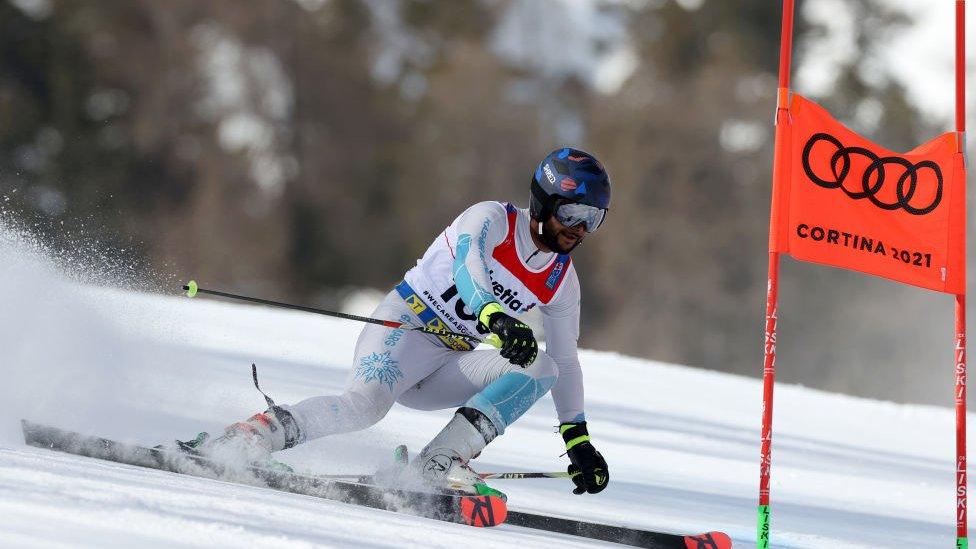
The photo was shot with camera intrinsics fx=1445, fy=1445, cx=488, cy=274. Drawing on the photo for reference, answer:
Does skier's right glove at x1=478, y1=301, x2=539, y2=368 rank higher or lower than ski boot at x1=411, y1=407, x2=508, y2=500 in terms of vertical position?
higher

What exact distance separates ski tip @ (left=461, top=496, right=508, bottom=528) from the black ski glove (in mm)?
529

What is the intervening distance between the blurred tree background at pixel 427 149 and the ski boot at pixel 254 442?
21054 mm

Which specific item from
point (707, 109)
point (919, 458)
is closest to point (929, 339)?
point (707, 109)

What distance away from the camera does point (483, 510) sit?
408cm

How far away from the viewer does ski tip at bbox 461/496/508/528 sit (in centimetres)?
408

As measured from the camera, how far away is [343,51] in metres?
30.6

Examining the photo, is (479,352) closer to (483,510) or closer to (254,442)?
(483,510)

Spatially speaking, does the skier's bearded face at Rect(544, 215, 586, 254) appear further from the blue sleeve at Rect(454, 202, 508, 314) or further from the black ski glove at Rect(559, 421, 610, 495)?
the black ski glove at Rect(559, 421, 610, 495)

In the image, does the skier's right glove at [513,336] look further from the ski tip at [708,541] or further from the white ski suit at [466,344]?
the ski tip at [708,541]

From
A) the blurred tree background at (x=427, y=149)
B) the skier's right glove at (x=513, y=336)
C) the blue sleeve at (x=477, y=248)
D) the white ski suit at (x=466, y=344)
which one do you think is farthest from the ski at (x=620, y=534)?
the blurred tree background at (x=427, y=149)

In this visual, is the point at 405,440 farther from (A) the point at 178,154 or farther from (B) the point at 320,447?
(A) the point at 178,154

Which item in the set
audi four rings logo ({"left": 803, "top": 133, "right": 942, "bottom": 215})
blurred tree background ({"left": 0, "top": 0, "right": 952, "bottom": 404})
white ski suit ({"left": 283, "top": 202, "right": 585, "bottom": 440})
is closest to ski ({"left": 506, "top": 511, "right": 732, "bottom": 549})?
white ski suit ({"left": 283, "top": 202, "right": 585, "bottom": 440})

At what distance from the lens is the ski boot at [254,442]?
13.7ft

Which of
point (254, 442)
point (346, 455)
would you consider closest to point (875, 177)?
point (346, 455)
